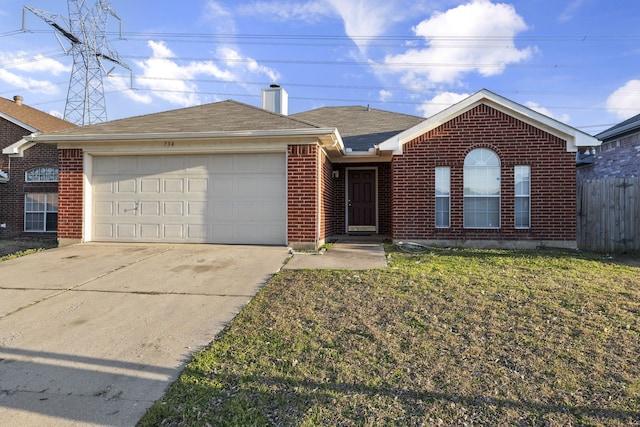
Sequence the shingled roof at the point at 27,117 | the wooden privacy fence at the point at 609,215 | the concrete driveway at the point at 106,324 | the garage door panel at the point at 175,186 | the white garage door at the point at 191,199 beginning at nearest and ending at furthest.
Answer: the concrete driveway at the point at 106,324 → the white garage door at the point at 191,199 → the wooden privacy fence at the point at 609,215 → the garage door panel at the point at 175,186 → the shingled roof at the point at 27,117

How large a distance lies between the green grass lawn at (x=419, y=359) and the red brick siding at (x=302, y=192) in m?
3.13

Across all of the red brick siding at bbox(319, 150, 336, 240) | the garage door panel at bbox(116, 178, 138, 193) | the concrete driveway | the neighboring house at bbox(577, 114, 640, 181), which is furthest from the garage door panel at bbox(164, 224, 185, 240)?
the neighboring house at bbox(577, 114, 640, 181)

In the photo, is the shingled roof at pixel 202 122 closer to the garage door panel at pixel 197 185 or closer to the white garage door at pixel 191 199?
the white garage door at pixel 191 199

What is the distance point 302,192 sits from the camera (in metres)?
8.82

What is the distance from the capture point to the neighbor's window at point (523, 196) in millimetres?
9641

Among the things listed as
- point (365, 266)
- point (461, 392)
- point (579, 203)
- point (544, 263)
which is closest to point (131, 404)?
point (461, 392)

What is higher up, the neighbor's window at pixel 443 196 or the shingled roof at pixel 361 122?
the shingled roof at pixel 361 122

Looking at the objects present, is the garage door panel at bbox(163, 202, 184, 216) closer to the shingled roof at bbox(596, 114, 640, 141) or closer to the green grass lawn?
the green grass lawn

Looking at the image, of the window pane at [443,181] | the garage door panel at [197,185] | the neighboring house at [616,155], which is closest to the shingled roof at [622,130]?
the neighboring house at [616,155]

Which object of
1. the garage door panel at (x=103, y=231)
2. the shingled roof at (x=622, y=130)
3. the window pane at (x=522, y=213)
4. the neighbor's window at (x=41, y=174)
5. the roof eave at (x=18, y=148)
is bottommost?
the garage door panel at (x=103, y=231)

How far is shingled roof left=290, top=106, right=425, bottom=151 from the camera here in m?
12.4

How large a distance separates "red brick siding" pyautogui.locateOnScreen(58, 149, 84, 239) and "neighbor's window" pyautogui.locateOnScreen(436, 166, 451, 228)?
8.87m

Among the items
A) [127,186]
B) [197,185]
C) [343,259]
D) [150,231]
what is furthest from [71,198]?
[343,259]

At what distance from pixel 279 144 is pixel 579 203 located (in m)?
7.80
